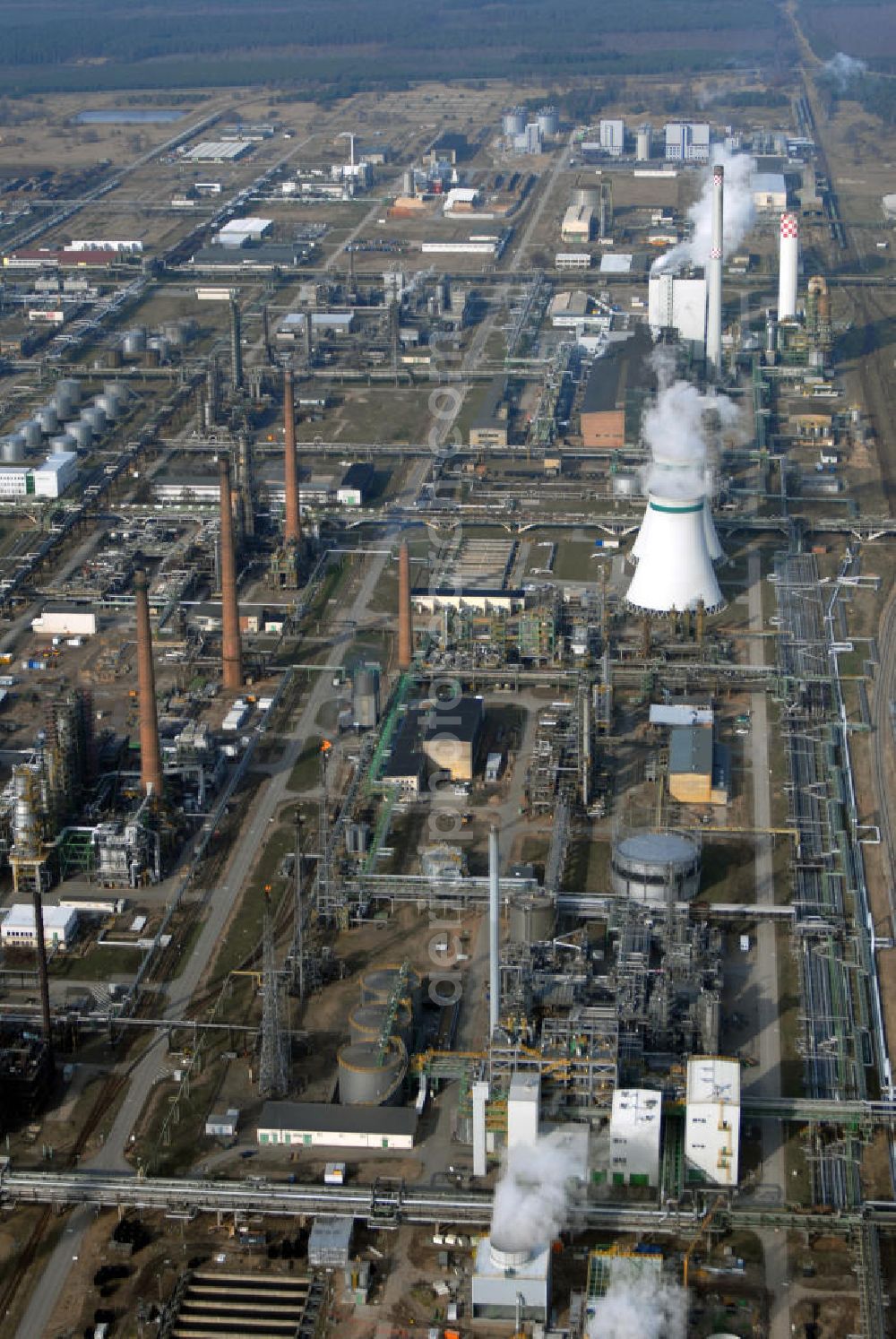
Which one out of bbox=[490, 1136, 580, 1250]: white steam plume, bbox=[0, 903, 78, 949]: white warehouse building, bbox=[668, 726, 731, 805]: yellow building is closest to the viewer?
bbox=[490, 1136, 580, 1250]: white steam plume

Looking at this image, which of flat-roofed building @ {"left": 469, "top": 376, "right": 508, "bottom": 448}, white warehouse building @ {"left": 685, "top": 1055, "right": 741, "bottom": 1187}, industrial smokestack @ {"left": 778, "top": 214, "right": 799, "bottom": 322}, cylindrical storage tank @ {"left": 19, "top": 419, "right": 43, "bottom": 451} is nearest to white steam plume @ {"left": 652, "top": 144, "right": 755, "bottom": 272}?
industrial smokestack @ {"left": 778, "top": 214, "right": 799, "bottom": 322}

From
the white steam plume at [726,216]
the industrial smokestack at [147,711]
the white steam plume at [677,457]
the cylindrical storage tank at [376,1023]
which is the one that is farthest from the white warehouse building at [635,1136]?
the white steam plume at [726,216]

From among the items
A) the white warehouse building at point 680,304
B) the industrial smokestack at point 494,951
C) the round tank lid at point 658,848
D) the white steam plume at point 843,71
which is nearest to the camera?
the industrial smokestack at point 494,951

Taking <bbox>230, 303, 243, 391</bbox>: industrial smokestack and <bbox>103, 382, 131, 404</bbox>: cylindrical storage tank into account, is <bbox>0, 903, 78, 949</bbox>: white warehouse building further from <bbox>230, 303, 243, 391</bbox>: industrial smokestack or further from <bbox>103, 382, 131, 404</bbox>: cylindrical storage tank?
<bbox>230, 303, 243, 391</bbox>: industrial smokestack

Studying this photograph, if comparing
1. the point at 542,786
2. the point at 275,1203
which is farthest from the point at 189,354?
the point at 275,1203

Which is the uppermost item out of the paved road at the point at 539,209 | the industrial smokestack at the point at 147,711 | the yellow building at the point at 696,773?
the industrial smokestack at the point at 147,711

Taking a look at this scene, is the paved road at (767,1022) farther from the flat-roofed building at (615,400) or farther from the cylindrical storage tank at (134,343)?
the cylindrical storage tank at (134,343)
